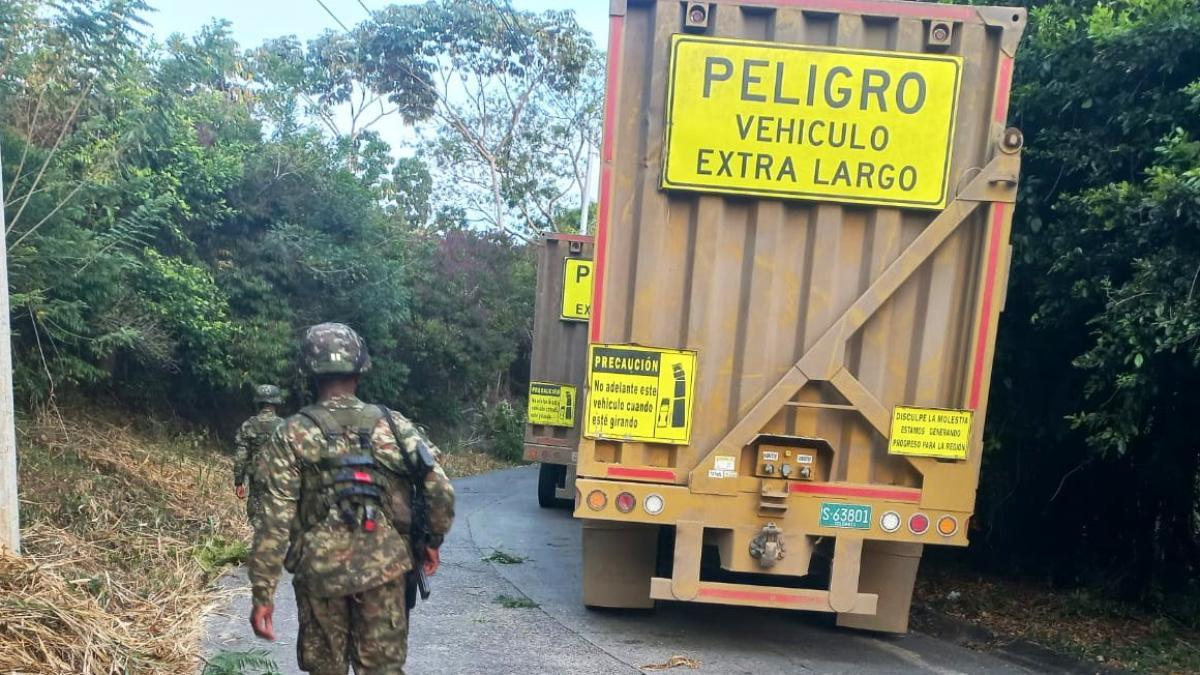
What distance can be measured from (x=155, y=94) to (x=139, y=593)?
6206mm

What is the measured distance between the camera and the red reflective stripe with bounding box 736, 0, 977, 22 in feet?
17.5

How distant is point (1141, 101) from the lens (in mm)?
6168

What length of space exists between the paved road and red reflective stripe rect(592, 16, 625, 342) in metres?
1.86

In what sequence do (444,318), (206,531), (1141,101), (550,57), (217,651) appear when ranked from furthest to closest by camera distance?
1. (550,57)
2. (444,318)
3. (206,531)
4. (1141,101)
5. (217,651)

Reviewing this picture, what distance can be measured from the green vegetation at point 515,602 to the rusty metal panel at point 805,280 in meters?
1.79

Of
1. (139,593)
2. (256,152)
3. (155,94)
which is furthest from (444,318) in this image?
(139,593)

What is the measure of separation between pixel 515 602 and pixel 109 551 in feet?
8.96

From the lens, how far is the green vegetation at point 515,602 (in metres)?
6.88

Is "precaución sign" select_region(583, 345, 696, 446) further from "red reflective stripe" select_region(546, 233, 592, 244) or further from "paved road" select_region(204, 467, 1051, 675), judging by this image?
"red reflective stripe" select_region(546, 233, 592, 244)

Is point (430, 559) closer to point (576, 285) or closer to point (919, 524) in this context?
point (919, 524)

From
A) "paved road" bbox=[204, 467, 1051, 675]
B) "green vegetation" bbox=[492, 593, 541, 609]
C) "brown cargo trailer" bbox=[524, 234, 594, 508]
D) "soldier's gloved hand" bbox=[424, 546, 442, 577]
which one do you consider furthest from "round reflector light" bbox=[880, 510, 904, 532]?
"brown cargo trailer" bbox=[524, 234, 594, 508]

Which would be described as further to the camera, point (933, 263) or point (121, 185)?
point (121, 185)

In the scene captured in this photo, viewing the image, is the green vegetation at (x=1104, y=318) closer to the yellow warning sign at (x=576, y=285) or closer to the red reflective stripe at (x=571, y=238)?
the yellow warning sign at (x=576, y=285)

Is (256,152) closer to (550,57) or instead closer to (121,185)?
(121,185)
